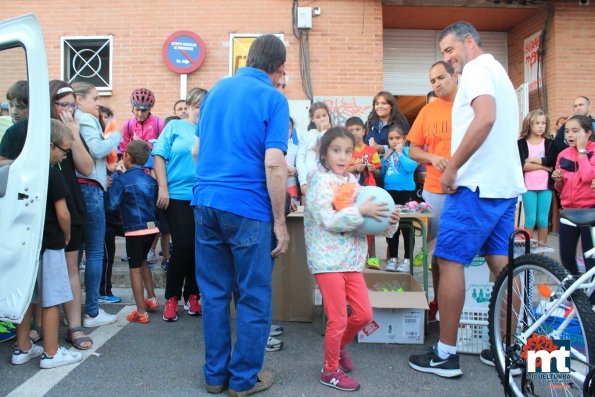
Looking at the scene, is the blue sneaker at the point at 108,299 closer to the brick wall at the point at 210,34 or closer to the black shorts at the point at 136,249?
the black shorts at the point at 136,249

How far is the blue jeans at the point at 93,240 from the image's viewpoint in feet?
13.5

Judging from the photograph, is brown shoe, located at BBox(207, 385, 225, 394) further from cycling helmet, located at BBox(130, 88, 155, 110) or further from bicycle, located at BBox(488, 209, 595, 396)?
cycling helmet, located at BBox(130, 88, 155, 110)

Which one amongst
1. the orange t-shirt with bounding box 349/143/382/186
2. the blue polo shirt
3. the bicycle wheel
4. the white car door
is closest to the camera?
the bicycle wheel

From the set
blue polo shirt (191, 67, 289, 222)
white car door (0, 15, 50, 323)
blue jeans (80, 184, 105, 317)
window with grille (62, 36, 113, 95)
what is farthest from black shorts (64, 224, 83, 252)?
window with grille (62, 36, 113, 95)

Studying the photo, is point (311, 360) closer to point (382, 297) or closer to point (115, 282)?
point (382, 297)

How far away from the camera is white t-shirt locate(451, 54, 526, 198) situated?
3115mm

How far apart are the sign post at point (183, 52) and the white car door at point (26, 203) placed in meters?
5.67

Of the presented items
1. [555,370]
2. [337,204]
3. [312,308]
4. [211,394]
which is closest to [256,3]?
[312,308]

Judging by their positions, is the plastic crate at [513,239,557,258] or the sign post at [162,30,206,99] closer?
the plastic crate at [513,239,557,258]

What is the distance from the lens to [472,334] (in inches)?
144

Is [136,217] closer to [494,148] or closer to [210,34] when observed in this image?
[494,148]

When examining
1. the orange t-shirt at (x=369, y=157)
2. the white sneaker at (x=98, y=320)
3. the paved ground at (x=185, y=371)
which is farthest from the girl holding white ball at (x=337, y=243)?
the orange t-shirt at (x=369, y=157)

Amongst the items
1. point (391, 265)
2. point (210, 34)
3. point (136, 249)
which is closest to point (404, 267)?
point (391, 265)

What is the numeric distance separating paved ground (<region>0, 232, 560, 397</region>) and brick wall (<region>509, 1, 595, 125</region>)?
21.7ft
